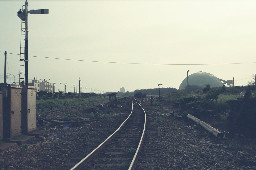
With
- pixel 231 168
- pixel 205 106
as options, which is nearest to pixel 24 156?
pixel 231 168

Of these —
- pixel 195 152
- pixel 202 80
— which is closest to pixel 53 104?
pixel 195 152

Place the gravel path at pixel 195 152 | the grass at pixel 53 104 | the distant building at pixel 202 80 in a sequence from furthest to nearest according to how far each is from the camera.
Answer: the distant building at pixel 202 80 → the grass at pixel 53 104 → the gravel path at pixel 195 152

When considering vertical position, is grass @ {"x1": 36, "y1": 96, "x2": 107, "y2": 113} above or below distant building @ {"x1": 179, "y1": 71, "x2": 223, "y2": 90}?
below

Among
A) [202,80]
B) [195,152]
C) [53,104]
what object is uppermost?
[202,80]

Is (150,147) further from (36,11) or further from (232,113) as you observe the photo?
(36,11)

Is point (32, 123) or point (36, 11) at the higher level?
point (36, 11)

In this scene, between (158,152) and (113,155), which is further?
(158,152)

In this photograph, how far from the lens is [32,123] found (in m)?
13.2

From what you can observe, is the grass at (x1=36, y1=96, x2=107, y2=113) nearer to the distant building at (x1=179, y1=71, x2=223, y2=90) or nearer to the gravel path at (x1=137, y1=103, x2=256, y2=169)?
→ the gravel path at (x1=137, y1=103, x2=256, y2=169)

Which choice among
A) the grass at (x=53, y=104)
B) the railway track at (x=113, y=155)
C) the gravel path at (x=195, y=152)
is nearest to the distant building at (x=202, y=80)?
the grass at (x=53, y=104)

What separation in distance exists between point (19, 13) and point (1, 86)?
541cm

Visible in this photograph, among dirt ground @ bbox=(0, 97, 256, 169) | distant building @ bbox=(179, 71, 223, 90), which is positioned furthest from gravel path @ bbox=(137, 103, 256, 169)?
distant building @ bbox=(179, 71, 223, 90)

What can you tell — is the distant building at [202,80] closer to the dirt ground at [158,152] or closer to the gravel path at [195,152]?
the gravel path at [195,152]

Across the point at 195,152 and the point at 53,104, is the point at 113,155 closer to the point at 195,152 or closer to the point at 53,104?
the point at 195,152
